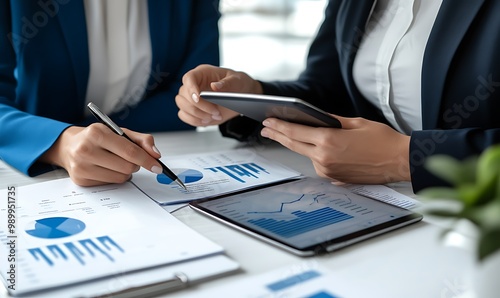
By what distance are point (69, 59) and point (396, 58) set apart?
2.42 feet

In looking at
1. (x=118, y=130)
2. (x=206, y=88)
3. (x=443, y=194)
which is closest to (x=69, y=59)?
(x=206, y=88)

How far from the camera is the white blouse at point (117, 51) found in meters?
1.31

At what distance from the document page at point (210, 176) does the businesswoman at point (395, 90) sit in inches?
2.8

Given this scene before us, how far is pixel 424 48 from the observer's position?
109cm

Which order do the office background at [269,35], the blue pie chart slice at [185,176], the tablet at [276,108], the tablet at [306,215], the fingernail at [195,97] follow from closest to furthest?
the tablet at [306,215] < the tablet at [276,108] < the blue pie chart slice at [185,176] < the fingernail at [195,97] < the office background at [269,35]

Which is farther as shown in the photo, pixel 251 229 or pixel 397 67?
pixel 397 67

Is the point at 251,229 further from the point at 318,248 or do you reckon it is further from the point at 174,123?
the point at 174,123

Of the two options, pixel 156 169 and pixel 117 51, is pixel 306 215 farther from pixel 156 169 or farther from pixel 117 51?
pixel 117 51

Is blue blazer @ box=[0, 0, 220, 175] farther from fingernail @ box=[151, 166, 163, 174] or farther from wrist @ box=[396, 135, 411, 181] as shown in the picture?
wrist @ box=[396, 135, 411, 181]

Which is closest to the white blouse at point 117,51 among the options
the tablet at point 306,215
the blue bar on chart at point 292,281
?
the tablet at point 306,215

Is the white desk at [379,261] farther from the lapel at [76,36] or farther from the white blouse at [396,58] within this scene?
the lapel at [76,36]

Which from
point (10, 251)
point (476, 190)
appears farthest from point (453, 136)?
point (10, 251)

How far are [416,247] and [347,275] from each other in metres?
0.13

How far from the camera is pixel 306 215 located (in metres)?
0.75
